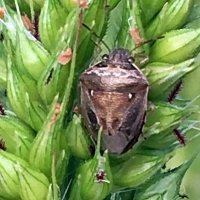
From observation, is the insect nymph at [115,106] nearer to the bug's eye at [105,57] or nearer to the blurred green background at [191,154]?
the bug's eye at [105,57]

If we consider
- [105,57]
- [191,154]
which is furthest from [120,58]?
[191,154]

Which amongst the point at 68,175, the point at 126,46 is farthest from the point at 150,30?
the point at 68,175

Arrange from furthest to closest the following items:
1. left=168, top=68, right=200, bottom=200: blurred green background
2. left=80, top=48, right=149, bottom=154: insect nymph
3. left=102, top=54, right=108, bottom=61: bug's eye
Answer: left=168, top=68, right=200, bottom=200: blurred green background < left=102, top=54, right=108, bottom=61: bug's eye < left=80, top=48, right=149, bottom=154: insect nymph

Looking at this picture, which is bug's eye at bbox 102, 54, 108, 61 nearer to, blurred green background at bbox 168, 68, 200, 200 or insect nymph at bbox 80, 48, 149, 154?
insect nymph at bbox 80, 48, 149, 154

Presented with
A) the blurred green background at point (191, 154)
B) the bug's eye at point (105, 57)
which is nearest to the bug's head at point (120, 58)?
the bug's eye at point (105, 57)

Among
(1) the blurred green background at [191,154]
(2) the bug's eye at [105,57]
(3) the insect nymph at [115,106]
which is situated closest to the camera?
(3) the insect nymph at [115,106]

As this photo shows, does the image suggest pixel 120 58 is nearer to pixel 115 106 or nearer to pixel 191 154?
pixel 115 106

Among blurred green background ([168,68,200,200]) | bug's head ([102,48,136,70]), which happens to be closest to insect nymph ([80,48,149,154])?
bug's head ([102,48,136,70])

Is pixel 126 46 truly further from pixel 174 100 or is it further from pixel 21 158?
pixel 21 158

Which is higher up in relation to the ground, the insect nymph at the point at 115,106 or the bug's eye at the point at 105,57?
the bug's eye at the point at 105,57
